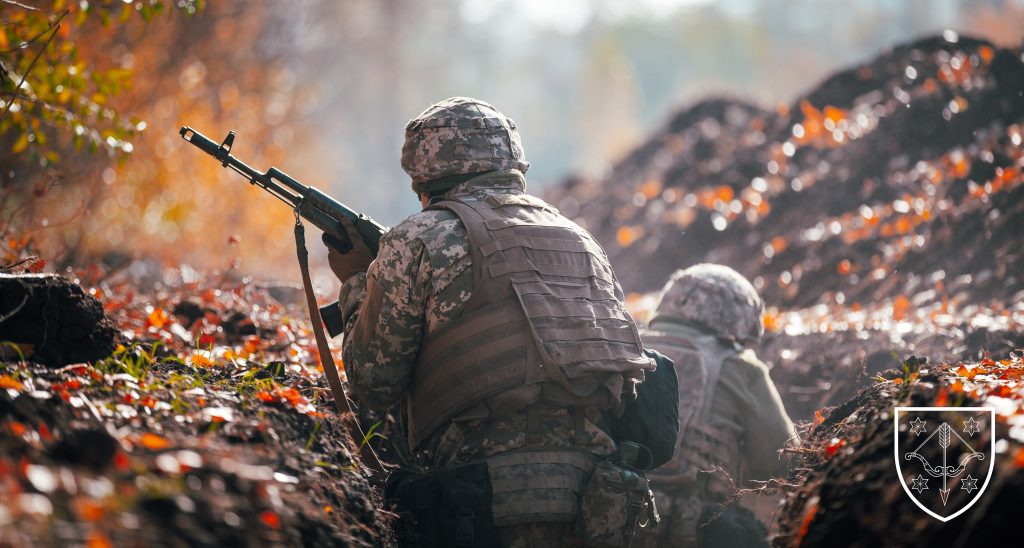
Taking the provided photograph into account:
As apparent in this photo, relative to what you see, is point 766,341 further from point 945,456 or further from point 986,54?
point 986,54

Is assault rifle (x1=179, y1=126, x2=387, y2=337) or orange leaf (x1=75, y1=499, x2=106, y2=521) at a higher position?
assault rifle (x1=179, y1=126, x2=387, y2=337)

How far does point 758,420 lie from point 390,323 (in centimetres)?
244


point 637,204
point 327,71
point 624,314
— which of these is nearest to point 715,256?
point 637,204

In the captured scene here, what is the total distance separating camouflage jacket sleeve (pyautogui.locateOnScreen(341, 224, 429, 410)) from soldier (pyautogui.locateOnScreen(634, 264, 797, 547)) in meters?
1.79

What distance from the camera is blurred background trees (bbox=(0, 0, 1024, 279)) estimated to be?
24.3 feet

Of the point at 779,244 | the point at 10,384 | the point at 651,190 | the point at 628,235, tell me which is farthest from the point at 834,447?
the point at 651,190

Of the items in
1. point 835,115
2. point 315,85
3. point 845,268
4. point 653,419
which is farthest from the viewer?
point 315,85

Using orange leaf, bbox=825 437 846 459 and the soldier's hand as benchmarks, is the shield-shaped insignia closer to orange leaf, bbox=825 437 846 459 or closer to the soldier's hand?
orange leaf, bbox=825 437 846 459

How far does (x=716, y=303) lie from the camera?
19.7 ft

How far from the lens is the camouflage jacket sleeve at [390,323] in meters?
4.48

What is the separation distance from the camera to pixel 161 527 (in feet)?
8.89

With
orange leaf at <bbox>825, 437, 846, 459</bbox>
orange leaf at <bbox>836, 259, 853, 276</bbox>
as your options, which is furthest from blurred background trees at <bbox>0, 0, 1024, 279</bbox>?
orange leaf at <bbox>836, 259, 853, 276</bbox>

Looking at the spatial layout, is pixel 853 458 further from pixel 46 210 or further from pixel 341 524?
pixel 46 210

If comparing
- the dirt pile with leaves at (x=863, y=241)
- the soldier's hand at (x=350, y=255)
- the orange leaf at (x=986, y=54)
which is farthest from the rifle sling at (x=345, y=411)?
the orange leaf at (x=986, y=54)
